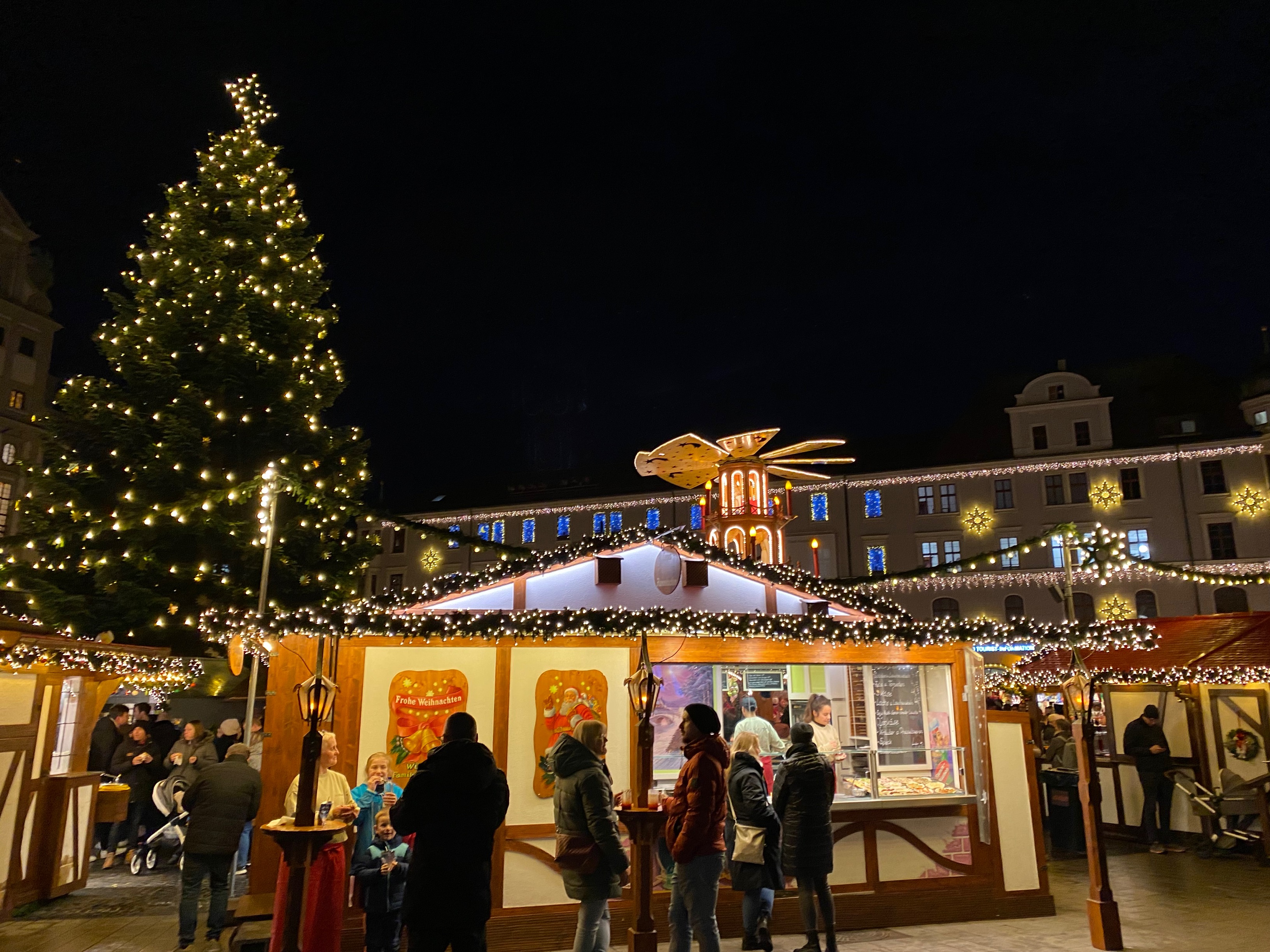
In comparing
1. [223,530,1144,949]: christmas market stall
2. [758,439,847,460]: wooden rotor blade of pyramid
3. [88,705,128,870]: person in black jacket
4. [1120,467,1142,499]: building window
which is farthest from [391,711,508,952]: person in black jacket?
[1120,467,1142,499]: building window

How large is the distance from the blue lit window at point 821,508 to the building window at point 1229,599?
16.0m

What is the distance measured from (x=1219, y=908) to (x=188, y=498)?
41.9 ft

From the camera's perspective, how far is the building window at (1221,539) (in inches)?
1420

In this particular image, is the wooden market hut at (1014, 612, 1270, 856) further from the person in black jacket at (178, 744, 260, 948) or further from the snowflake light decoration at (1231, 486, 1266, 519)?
the snowflake light decoration at (1231, 486, 1266, 519)

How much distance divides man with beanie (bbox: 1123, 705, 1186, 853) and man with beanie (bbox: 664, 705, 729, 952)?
362 inches

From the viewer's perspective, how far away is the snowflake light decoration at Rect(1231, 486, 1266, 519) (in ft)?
116

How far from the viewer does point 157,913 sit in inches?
359

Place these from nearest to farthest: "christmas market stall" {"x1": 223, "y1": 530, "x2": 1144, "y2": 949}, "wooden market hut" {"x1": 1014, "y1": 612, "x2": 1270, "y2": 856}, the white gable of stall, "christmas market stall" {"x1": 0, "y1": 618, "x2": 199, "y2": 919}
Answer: "christmas market stall" {"x1": 223, "y1": 530, "x2": 1144, "y2": 949}, "christmas market stall" {"x1": 0, "y1": 618, "x2": 199, "y2": 919}, the white gable of stall, "wooden market hut" {"x1": 1014, "y1": 612, "x2": 1270, "y2": 856}

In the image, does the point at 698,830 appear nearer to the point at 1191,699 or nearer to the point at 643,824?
the point at 643,824

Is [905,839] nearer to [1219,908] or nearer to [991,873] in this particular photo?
[991,873]

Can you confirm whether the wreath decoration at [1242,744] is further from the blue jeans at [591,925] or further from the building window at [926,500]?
the building window at [926,500]

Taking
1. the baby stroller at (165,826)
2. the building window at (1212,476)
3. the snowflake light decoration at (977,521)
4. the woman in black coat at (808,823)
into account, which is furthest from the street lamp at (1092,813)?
the building window at (1212,476)

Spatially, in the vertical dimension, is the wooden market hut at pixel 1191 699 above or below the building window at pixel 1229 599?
below

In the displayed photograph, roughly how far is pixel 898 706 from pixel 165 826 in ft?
30.9
